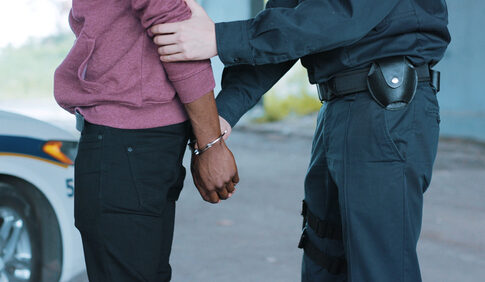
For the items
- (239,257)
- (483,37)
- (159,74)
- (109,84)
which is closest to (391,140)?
(159,74)

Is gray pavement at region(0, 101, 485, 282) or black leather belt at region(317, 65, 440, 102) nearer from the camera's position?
black leather belt at region(317, 65, 440, 102)

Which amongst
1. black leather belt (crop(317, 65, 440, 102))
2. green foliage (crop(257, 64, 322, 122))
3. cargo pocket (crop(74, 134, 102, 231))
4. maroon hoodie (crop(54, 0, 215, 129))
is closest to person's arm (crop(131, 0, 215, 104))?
maroon hoodie (crop(54, 0, 215, 129))

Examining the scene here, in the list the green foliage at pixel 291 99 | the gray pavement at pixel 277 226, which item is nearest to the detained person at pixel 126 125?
the gray pavement at pixel 277 226

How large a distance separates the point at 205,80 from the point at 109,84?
0.25 metres

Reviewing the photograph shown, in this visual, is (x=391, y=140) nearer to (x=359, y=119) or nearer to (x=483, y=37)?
(x=359, y=119)

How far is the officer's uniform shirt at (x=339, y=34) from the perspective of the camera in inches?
62.9

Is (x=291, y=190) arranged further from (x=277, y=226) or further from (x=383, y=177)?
(x=383, y=177)

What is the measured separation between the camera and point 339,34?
160 centimetres

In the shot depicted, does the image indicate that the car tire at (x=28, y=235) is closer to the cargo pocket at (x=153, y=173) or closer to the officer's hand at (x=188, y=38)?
the cargo pocket at (x=153, y=173)

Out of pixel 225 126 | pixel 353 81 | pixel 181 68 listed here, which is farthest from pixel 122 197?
pixel 353 81

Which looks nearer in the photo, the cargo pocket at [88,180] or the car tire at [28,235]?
the cargo pocket at [88,180]

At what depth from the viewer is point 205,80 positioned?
1.54 meters

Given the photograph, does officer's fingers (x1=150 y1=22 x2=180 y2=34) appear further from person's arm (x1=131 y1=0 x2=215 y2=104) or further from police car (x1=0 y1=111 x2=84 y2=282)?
police car (x1=0 y1=111 x2=84 y2=282)

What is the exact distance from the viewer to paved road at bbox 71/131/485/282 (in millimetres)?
3730
